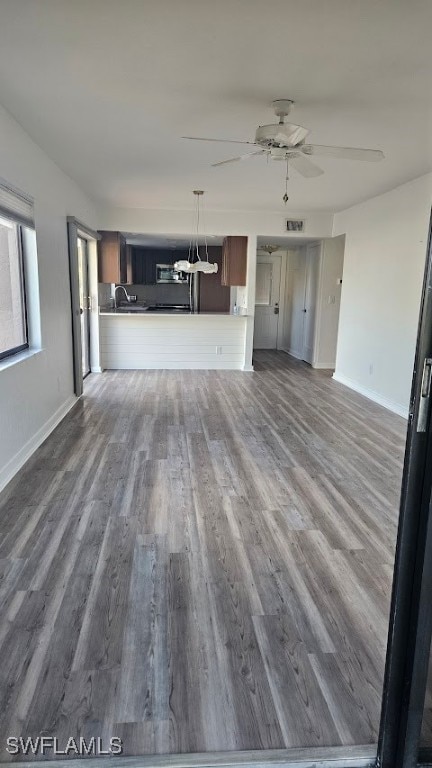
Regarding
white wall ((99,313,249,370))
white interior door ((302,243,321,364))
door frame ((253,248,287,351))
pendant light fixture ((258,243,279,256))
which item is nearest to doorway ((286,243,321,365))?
white interior door ((302,243,321,364))

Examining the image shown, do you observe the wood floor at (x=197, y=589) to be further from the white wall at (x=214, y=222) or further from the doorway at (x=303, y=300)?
the doorway at (x=303, y=300)

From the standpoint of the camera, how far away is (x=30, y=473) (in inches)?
132

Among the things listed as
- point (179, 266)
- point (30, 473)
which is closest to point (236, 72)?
point (30, 473)

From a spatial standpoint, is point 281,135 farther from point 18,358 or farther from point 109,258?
point 109,258

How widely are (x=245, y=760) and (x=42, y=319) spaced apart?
3697 mm

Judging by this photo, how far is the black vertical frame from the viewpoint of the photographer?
3.52 ft

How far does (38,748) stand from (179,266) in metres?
6.08

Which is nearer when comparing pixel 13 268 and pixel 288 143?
pixel 288 143

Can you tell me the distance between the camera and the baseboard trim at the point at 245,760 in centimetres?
130

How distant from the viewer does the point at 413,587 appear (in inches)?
45.1

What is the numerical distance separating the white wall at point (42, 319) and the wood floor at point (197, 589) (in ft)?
0.80

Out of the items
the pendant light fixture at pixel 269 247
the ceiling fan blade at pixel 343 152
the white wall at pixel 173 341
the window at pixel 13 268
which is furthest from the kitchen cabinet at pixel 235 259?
the ceiling fan blade at pixel 343 152

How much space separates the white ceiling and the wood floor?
252 centimetres

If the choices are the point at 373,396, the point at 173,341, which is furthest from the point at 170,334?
the point at 373,396
